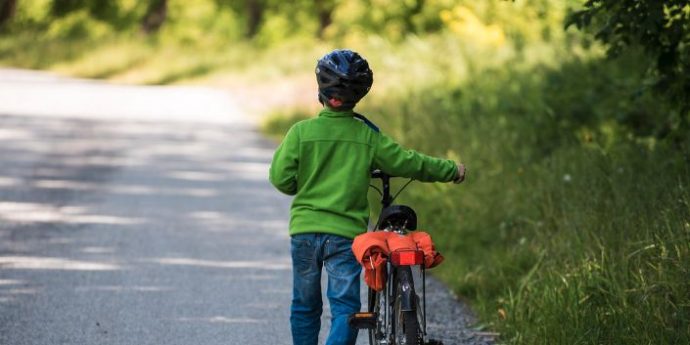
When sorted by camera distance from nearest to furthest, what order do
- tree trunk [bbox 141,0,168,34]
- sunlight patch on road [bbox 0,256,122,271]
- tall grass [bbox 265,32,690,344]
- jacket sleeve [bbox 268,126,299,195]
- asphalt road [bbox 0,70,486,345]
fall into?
1. jacket sleeve [bbox 268,126,299,195]
2. tall grass [bbox 265,32,690,344]
3. asphalt road [bbox 0,70,486,345]
4. sunlight patch on road [bbox 0,256,122,271]
5. tree trunk [bbox 141,0,168,34]

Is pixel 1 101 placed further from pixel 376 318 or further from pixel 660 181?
pixel 376 318

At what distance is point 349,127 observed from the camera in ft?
15.9

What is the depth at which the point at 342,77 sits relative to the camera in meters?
4.71

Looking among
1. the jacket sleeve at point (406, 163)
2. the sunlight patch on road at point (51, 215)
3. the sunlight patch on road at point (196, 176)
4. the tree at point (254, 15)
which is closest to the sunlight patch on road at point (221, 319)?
the jacket sleeve at point (406, 163)

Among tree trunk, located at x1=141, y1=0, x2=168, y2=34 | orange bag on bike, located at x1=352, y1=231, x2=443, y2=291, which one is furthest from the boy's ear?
tree trunk, located at x1=141, y1=0, x2=168, y2=34

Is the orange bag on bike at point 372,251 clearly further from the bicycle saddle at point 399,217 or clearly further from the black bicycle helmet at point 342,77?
the black bicycle helmet at point 342,77

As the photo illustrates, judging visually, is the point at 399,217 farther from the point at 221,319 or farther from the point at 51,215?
the point at 51,215

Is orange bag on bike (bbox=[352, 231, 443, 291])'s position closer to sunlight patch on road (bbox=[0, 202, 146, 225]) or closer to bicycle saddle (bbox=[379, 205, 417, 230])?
bicycle saddle (bbox=[379, 205, 417, 230])

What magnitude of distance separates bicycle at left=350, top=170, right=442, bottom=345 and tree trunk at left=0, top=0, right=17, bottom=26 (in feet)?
157

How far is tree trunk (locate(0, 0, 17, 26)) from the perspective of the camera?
49.6 m

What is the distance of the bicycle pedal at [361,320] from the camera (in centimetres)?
473

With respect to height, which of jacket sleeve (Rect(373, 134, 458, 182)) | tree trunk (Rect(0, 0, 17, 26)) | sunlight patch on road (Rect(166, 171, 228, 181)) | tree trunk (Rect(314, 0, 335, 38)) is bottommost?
jacket sleeve (Rect(373, 134, 458, 182))

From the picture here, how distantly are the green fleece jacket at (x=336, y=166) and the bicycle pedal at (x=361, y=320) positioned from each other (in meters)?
0.36

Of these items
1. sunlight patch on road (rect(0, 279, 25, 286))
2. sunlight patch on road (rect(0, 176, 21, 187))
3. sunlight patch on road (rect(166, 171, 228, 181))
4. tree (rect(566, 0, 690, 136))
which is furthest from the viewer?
sunlight patch on road (rect(166, 171, 228, 181))
